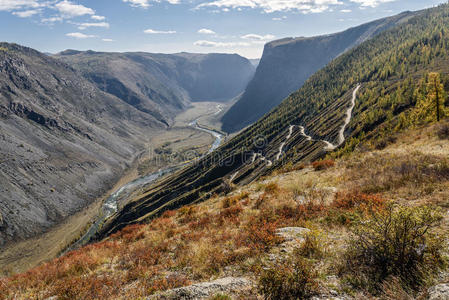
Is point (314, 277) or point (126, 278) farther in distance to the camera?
point (126, 278)

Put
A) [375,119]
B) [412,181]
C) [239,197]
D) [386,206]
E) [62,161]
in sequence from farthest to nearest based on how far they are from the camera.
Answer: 1. [62,161]
2. [375,119]
3. [239,197]
4. [412,181]
5. [386,206]

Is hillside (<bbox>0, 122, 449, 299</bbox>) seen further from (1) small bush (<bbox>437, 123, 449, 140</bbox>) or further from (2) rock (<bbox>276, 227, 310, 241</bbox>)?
(1) small bush (<bbox>437, 123, 449, 140</bbox>)

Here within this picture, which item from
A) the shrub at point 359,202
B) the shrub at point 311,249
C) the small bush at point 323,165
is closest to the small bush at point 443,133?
the small bush at point 323,165

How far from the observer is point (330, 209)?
1283 centimetres

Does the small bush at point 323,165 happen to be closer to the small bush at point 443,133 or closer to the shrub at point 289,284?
the small bush at point 443,133

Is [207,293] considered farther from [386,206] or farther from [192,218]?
[192,218]

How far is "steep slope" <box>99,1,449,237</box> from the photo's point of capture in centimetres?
9094

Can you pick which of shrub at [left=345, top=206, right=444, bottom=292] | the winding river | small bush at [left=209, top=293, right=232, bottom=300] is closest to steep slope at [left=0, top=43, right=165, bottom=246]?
the winding river

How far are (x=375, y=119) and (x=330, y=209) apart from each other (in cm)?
9391

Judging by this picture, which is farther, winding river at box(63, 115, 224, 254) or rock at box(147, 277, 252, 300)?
winding river at box(63, 115, 224, 254)

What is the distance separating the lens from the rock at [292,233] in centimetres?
1064

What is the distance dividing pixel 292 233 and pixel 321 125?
128 m

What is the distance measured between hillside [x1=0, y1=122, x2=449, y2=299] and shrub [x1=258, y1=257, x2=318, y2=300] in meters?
0.03

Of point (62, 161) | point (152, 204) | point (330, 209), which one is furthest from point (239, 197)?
point (62, 161)
